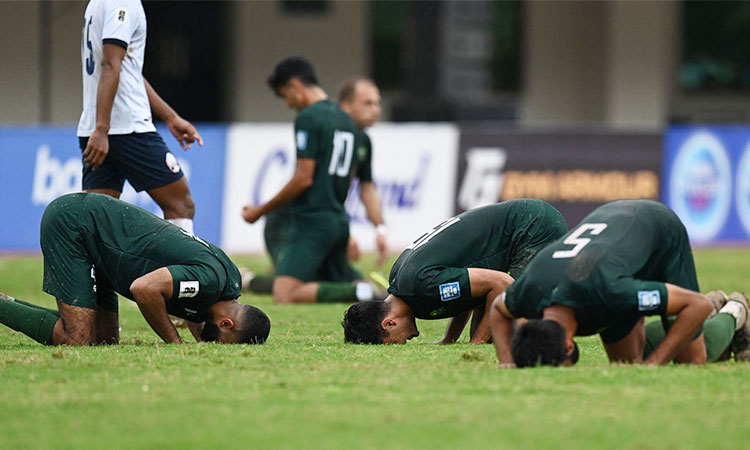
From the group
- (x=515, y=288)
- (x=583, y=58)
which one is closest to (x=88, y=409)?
(x=515, y=288)

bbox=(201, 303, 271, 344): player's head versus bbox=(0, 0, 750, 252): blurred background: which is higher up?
bbox=(0, 0, 750, 252): blurred background

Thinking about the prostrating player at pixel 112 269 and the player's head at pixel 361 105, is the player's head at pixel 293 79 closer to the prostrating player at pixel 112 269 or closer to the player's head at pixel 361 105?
the player's head at pixel 361 105

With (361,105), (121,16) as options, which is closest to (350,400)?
(121,16)

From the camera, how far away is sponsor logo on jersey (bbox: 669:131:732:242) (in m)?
17.4

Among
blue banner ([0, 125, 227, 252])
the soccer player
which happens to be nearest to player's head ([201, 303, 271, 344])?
the soccer player

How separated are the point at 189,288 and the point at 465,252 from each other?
58.9 inches

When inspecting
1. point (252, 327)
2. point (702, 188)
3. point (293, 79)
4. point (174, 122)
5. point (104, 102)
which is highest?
point (293, 79)

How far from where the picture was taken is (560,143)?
56.0ft

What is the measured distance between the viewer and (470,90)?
20406 mm

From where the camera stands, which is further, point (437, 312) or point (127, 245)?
point (437, 312)

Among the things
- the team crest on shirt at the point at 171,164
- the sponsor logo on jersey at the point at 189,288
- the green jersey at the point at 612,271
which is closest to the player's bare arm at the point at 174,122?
the team crest on shirt at the point at 171,164

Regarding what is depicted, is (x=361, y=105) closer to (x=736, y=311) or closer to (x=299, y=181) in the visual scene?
(x=299, y=181)

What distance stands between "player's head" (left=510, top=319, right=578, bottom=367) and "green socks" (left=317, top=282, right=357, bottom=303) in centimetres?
484

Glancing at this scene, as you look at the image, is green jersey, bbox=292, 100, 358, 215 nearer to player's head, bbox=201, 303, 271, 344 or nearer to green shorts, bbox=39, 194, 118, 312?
player's head, bbox=201, 303, 271, 344
